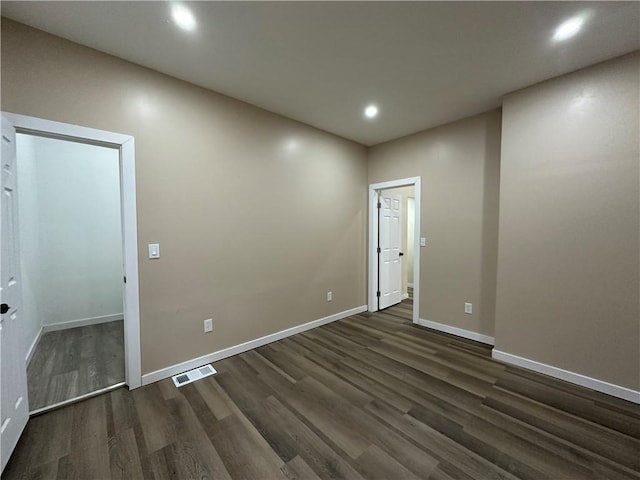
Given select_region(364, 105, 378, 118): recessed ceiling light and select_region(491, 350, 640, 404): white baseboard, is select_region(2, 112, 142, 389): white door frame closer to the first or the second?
select_region(364, 105, 378, 118): recessed ceiling light

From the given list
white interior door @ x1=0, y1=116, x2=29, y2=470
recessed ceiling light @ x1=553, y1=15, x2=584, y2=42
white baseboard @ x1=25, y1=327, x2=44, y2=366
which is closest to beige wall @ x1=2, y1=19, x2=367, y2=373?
white interior door @ x1=0, y1=116, x2=29, y2=470

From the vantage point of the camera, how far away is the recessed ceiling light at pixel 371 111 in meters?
3.02

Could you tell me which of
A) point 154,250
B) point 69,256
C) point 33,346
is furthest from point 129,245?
point 69,256

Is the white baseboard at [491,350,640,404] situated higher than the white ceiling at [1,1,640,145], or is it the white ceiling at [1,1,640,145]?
the white ceiling at [1,1,640,145]

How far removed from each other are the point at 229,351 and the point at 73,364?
1.58 meters

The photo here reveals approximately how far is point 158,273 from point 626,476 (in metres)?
3.56

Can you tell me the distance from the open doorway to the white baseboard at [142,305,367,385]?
1.69ft

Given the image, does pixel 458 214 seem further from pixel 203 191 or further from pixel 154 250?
pixel 154 250

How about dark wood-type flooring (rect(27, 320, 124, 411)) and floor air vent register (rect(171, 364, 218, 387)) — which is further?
floor air vent register (rect(171, 364, 218, 387))

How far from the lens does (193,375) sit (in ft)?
8.11

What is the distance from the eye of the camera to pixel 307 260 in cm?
363

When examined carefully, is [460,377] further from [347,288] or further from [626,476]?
[347,288]

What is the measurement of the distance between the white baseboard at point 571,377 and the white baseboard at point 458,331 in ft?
1.34

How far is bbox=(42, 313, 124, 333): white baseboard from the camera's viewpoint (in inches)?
139
